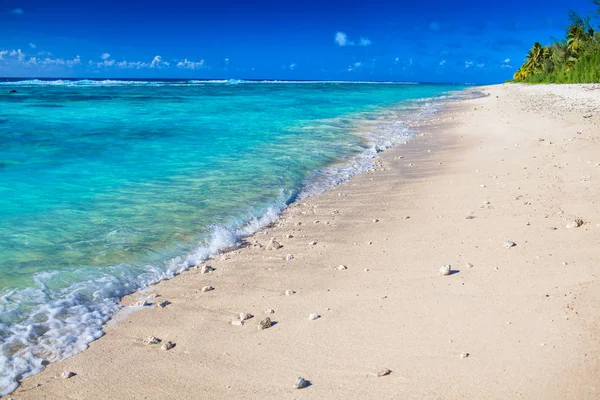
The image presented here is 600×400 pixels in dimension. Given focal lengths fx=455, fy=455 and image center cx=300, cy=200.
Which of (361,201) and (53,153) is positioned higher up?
(53,153)

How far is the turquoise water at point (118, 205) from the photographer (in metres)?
4.58

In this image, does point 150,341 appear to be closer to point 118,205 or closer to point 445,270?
point 445,270

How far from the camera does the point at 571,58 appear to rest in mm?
56188

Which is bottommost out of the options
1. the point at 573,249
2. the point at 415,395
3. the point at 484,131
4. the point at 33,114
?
the point at 415,395

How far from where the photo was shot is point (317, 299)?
15.0 feet

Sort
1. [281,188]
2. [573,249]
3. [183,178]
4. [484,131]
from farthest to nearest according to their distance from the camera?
[484,131] < [183,178] < [281,188] < [573,249]

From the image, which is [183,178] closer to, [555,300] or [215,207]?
[215,207]

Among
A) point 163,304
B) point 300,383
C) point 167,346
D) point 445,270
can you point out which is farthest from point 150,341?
point 445,270

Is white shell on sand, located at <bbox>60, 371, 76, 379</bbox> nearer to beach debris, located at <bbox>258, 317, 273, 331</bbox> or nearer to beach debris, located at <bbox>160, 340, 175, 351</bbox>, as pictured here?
beach debris, located at <bbox>160, 340, 175, 351</bbox>

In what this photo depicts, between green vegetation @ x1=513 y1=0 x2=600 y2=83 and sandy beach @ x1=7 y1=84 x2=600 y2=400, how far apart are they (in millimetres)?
40199

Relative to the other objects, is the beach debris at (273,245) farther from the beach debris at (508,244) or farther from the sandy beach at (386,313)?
the beach debris at (508,244)

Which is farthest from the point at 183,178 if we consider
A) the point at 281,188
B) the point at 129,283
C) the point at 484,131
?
the point at 484,131

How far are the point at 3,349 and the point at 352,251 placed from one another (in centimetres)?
382

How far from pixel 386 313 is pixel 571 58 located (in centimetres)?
6419
